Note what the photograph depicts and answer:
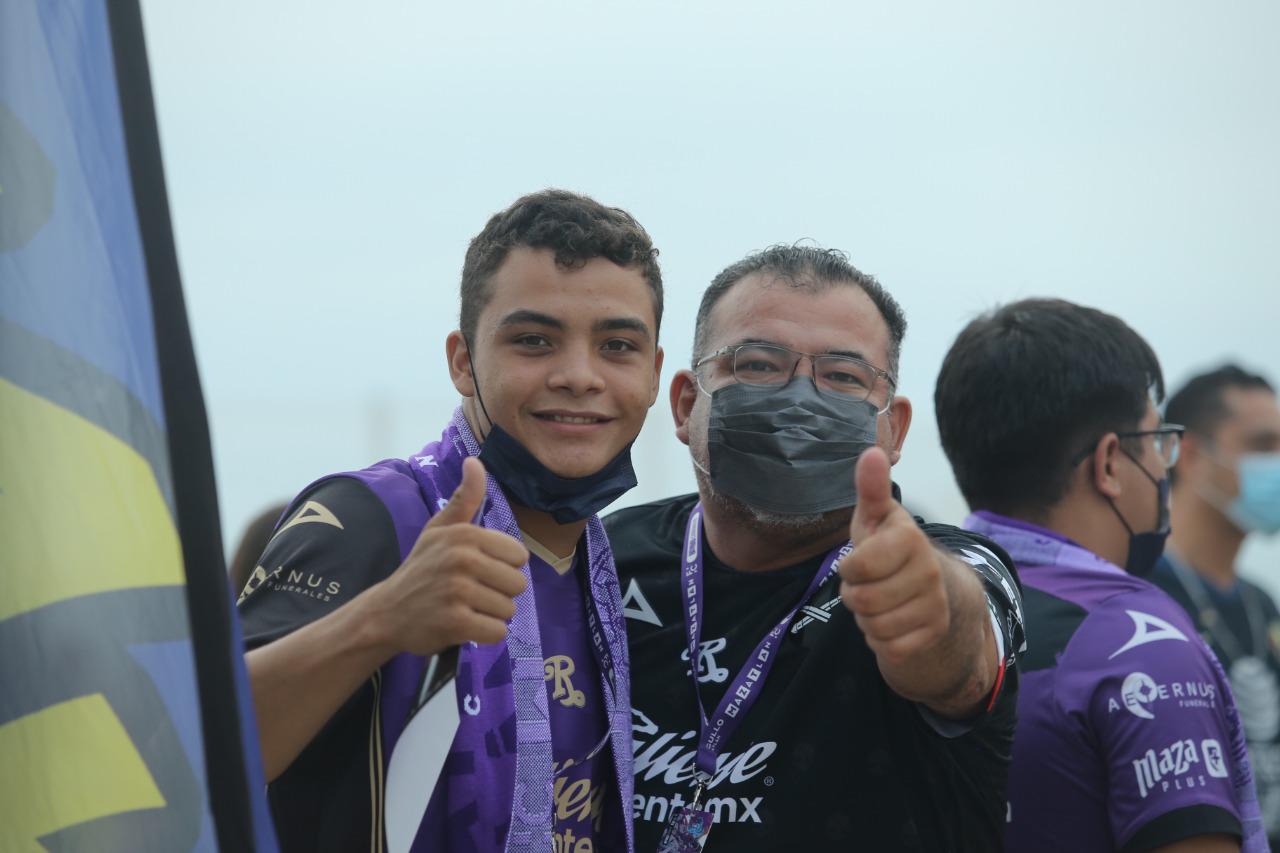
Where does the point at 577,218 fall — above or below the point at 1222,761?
above

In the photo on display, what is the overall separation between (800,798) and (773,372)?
979 millimetres

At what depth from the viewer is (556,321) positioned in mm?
2713

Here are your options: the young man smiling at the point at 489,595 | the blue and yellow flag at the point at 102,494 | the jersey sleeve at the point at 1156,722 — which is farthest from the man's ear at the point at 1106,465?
the blue and yellow flag at the point at 102,494

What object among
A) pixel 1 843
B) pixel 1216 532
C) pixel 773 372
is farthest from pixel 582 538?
pixel 1216 532

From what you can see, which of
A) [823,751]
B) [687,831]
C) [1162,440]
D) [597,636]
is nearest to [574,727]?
[597,636]

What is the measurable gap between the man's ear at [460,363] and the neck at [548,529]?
0.95 feet

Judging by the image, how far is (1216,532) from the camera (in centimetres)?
563

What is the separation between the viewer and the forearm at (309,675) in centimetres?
206

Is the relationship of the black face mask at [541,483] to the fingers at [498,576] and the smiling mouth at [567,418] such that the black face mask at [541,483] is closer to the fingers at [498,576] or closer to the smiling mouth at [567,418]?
the smiling mouth at [567,418]

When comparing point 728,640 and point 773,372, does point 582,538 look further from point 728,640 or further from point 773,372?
point 773,372

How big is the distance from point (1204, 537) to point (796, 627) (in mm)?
3418

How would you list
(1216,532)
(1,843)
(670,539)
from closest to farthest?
(1,843) → (670,539) → (1216,532)

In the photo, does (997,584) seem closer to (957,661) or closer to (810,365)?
(957,661)

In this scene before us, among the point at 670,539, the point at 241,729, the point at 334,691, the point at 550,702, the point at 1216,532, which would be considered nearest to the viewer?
the point at 241,729
